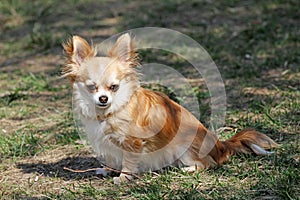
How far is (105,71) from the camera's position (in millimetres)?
4188

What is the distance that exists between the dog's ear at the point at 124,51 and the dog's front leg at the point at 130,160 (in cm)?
57

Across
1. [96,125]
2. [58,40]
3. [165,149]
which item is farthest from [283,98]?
[58,40]

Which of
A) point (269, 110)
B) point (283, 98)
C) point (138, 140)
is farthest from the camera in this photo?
point (283, 98)

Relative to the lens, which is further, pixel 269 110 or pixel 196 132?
pixel 269 110

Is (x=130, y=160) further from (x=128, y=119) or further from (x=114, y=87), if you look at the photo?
(x=114, y=87)

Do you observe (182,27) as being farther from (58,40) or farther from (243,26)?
(58,40)

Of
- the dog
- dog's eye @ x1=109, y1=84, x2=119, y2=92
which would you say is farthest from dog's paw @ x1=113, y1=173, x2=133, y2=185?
dog's eye @ x1=109, y1=84, x2=119, y2=92

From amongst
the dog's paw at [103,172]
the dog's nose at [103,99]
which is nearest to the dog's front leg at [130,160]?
the dog's paw at [103,172]

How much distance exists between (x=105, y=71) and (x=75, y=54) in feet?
0.99

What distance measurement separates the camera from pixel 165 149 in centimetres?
439

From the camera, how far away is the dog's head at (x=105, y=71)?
4160 mm

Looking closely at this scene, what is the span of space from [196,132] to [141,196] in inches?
28.9

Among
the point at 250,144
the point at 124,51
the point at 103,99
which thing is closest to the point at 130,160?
the point at 103,99

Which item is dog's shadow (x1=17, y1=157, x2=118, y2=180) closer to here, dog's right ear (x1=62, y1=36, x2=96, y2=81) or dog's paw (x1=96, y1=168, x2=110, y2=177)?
dog's paw (x1=96, y1=168, x2=110, y2=177)
